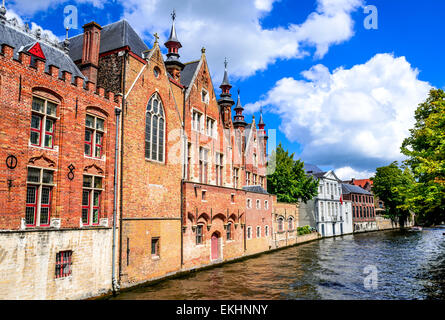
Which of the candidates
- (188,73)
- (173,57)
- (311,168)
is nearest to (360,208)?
(311,168)

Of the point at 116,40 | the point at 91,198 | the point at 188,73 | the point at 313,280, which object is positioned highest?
the point at 188,73

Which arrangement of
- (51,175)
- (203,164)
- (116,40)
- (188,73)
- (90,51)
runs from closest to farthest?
(51,175), (90,51), (116,40), (203,164), (188,73)

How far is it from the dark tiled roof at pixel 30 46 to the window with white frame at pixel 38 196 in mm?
5630

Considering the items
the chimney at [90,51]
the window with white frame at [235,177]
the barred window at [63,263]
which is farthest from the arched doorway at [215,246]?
the chimney at [90,51]

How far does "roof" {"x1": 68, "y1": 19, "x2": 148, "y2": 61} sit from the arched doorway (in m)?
14.6

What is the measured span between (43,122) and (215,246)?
653 inches

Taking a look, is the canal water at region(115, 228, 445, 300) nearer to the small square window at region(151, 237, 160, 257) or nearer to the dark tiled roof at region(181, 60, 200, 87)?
the small square window at region(151, 237, 160, 257)

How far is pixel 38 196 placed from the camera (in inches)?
559

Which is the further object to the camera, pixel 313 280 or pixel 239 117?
pixel 239 117

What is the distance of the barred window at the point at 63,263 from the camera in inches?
561

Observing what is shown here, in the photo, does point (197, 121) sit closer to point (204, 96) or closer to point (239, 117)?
point (204, 96)

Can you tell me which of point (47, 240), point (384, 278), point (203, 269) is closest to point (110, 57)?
point (47, 240)
